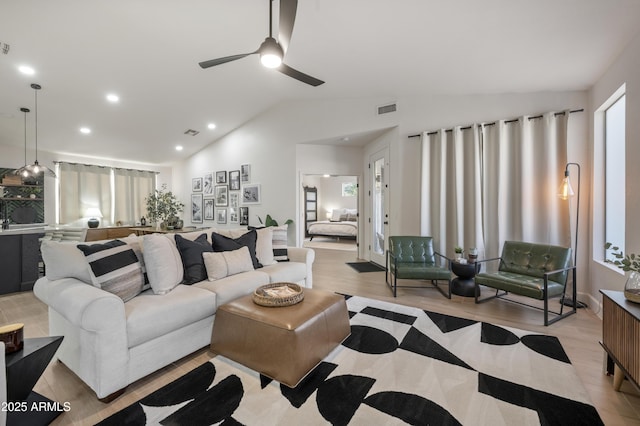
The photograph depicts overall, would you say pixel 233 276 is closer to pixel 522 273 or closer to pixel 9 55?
pixel 522 273

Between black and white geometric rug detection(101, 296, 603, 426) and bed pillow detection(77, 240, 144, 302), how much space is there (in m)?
0.77

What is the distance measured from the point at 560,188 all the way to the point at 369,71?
2872 millimetres

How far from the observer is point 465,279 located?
375 centimetres

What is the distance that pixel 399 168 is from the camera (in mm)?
4727

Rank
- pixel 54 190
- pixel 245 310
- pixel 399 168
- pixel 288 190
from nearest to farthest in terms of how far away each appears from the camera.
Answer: pixel 245 310 < pixel 399 168 < pixel 288 190 < pixel 54 190

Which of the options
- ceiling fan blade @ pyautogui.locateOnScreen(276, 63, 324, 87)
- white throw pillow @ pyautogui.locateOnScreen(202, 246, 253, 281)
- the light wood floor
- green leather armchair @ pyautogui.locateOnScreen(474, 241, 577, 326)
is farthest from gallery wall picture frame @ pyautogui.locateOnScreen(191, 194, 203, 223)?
green leather armchair @ pyautogui.locateOnScreen(474, 241, 577, 326)

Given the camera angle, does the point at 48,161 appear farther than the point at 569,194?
Yes

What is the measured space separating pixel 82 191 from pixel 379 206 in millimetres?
7199

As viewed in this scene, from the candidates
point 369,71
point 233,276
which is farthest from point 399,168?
point 233,276

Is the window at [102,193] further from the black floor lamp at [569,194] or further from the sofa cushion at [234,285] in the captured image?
the black floor lamp at [569,194]

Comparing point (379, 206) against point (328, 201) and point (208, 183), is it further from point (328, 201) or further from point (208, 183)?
point (328, 201)

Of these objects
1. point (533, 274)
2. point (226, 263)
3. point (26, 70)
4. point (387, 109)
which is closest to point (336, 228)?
point (387, 109)

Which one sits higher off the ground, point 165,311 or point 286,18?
point 286,18

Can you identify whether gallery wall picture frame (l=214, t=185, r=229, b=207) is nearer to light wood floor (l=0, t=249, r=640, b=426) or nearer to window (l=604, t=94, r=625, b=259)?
light wood floor (l=0, t=249, r=640, b=426)
